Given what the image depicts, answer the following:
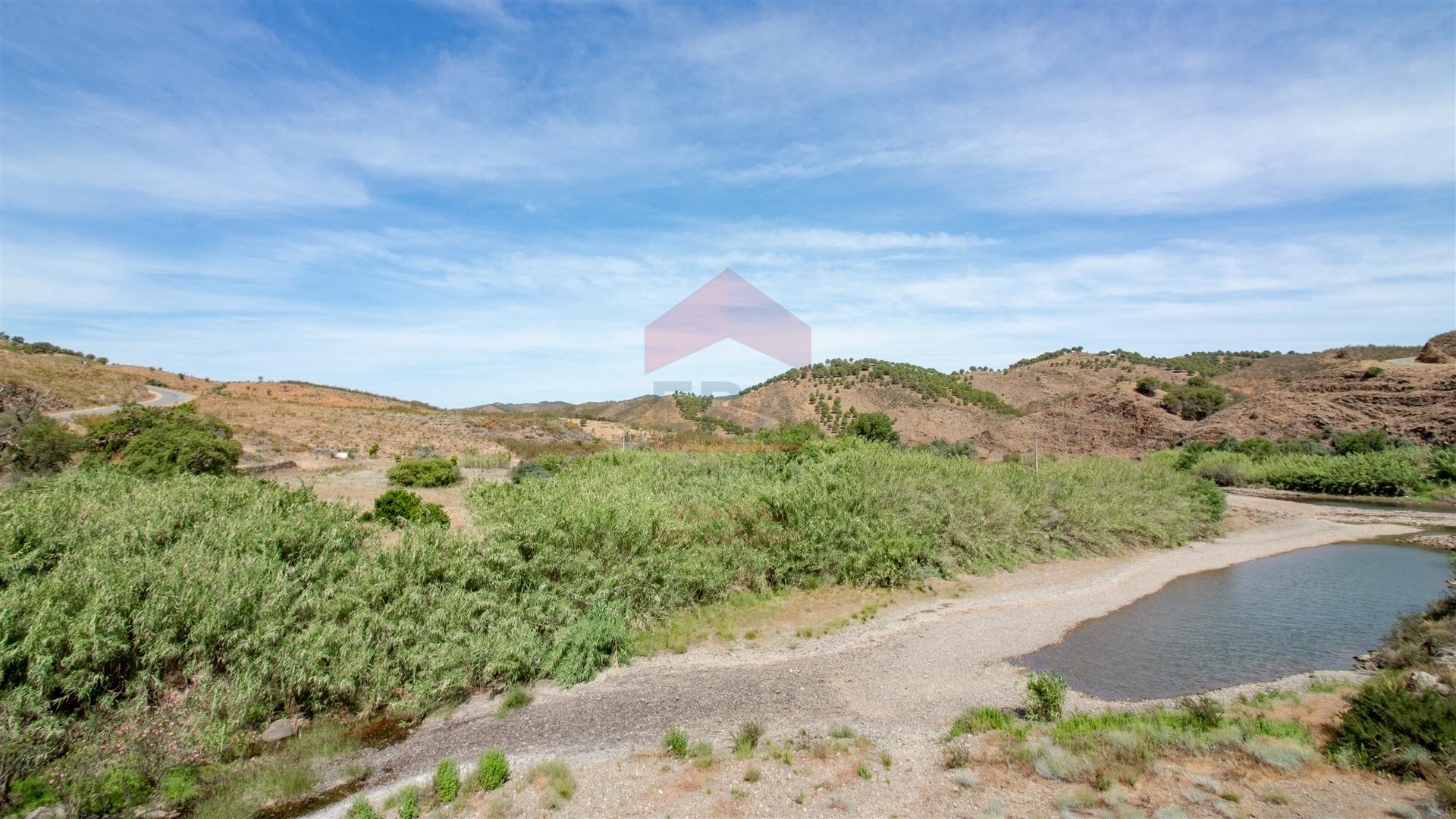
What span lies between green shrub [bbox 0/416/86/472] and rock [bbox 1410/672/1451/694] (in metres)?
30.3

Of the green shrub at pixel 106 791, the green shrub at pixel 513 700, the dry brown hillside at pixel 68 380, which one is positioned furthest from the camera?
the dry brown hillside at pixel 68 380

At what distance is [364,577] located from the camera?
33.0 feet

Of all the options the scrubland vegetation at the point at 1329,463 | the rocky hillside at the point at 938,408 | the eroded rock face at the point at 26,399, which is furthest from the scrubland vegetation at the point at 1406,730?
the eroded rock face at the point at 26,399

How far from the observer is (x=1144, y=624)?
43.6 feet

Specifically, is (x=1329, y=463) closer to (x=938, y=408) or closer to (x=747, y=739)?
(x=938, y=408)

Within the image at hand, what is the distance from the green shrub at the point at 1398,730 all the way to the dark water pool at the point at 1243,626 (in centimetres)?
277

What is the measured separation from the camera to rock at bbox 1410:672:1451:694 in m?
7.66

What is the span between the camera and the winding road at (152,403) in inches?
1344

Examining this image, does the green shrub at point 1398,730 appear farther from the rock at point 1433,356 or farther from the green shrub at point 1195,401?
the rock at point 1433,356

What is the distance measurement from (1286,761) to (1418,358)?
179 ft

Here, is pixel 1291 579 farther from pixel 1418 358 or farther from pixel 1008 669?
pixel 1418 358

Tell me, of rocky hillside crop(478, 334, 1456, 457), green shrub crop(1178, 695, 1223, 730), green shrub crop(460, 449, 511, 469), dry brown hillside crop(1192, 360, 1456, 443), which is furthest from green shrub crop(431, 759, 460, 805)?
dry brown hillside crop(1192, 360, 1456, 443)

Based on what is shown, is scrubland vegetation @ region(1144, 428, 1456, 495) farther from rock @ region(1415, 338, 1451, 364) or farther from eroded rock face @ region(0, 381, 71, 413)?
eroded rock face @ region(0, 381, 71, 413)

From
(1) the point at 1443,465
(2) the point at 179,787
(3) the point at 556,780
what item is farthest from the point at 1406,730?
(1) the point at 1443,465
